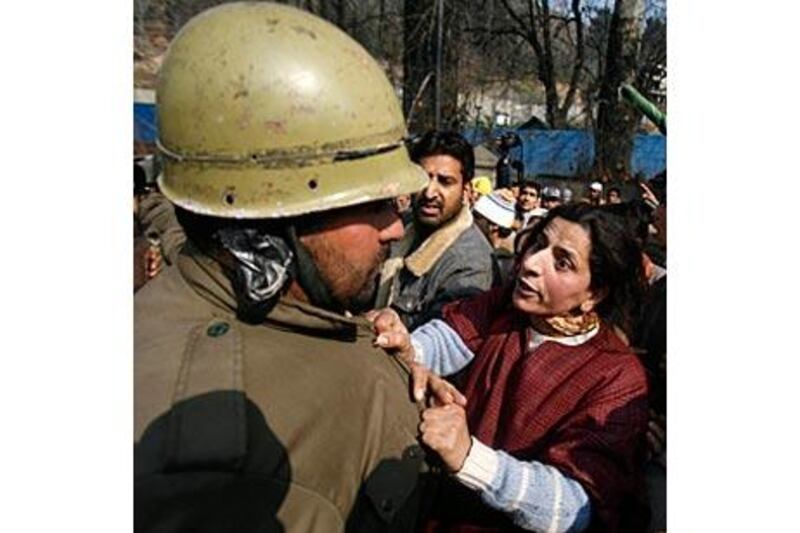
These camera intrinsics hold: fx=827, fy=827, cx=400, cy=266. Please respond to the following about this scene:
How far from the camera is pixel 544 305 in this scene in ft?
5.78

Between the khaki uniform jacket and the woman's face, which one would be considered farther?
the woman's face

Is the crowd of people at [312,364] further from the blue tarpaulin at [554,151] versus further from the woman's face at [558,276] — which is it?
the blue tarpaulin at [554,151]

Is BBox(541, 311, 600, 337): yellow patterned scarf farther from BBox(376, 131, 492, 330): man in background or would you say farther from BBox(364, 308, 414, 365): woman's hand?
BBox(376, 131, 492, 330): man in background

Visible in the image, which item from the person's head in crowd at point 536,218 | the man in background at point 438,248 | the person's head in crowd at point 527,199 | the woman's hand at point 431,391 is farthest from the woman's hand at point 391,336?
the person's head in crowd at point 527,199

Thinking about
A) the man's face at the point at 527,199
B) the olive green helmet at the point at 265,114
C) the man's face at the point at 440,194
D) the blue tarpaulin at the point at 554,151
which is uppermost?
the olive green helmet at the point at 265,114

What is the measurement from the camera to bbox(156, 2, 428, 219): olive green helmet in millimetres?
1187

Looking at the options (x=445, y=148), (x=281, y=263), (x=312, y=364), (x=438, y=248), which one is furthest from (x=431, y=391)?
(x=445, y=148)

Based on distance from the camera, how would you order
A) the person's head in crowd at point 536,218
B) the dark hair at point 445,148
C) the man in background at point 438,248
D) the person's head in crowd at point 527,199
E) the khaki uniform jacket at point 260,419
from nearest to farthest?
1. the khaki uniform jacket at point 260,419
2. the person's head in crowd at point 536,218
3. the man in background at point 438,248
4. the dark hair at point 445,148
5. the person's head in crowd at point 527,199

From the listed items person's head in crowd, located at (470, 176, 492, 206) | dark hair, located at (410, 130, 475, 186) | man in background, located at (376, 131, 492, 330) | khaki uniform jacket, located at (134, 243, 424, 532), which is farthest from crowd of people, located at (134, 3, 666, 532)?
person's head in crowd, located at (470, 176, 492, 206)

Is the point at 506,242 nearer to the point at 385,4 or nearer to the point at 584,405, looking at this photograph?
the point at 584,405

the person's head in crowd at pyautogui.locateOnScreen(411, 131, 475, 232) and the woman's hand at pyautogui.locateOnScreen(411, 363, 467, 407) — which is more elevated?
the person's head in crowd at pyautogui.locateOnScreen(411, 131, 475, 232)

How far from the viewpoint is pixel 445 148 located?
306cm

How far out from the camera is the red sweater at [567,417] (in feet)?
4.82

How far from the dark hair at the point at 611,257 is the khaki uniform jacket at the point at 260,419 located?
616mm
